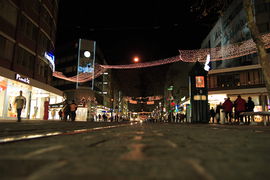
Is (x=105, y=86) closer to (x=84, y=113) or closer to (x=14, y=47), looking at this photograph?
(x=84, y=113)

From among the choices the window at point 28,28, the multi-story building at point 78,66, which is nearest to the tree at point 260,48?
the window at point 28,28

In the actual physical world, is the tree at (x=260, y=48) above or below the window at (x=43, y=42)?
below

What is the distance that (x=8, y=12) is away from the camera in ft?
68.6

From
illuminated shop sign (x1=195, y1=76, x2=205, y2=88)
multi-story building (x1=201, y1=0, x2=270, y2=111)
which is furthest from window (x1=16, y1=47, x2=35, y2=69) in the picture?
multi-story building (x1=201, y1=0, x2=270, y2=111)

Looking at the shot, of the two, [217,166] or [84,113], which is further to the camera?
[84,113]

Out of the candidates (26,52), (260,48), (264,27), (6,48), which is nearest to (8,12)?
(6,48)

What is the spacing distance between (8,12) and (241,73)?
2953cm

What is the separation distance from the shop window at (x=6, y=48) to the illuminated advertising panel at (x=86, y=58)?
31736mm

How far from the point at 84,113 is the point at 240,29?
31091 millimetres

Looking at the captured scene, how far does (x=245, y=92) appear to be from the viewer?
29.8m

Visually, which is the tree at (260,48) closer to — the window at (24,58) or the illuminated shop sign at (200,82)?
the illuminated shop sign at (200,82)

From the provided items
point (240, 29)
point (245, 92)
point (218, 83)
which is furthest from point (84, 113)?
point (240, 29)

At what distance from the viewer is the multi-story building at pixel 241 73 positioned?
2914cm

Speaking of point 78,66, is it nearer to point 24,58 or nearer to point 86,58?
point 86,58
